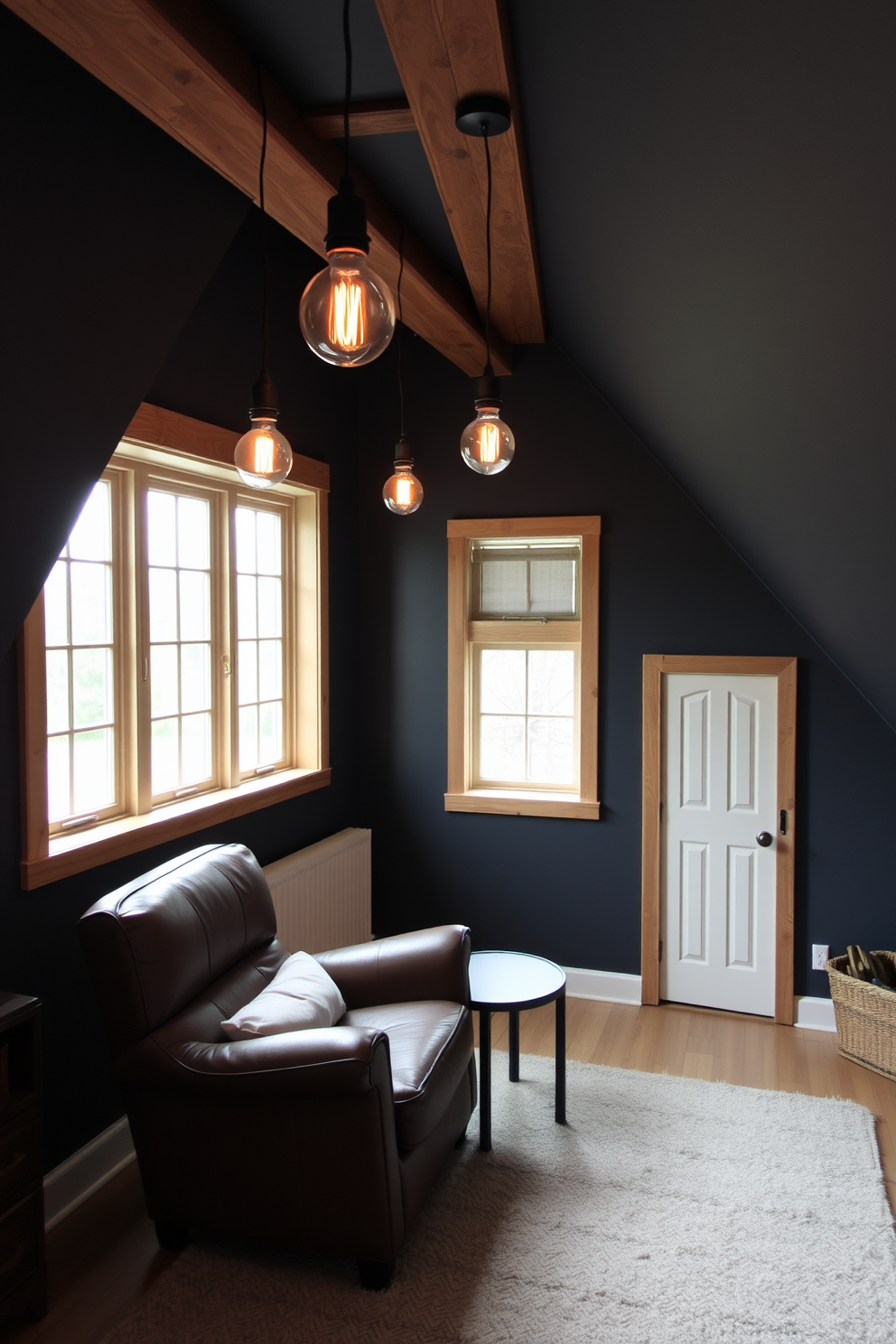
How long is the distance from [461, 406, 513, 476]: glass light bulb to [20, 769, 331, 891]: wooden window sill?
163cm

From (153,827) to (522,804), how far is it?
190 centimetres

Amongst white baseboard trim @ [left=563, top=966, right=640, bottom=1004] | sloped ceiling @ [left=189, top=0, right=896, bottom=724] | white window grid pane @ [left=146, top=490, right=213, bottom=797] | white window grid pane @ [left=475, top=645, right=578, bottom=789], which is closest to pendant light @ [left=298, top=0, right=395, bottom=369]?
sloped ceiling @ [left=189, top=0, right=896, bottom=724]

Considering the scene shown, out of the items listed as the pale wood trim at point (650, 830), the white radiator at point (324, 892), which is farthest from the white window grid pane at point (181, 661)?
the pale wood trim at point (650, 830)

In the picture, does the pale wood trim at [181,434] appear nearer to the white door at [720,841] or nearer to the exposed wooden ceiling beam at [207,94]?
the exposed wooden ceiling beam at [207,94]

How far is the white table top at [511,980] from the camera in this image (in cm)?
303

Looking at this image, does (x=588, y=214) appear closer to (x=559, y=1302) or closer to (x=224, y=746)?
(x=224, y=746)

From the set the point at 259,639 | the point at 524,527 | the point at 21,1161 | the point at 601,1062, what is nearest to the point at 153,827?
the point at 21,1161

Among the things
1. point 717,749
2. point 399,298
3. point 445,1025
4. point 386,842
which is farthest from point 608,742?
point 399,298

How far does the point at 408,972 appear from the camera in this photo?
3.04 meters

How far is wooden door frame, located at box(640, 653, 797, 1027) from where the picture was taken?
4.02 meters

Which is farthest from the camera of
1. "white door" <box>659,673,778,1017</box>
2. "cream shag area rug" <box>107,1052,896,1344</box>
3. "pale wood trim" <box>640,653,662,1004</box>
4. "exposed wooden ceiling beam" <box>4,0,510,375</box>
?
"pale wood trim" <box>640,653,662,1004</box>

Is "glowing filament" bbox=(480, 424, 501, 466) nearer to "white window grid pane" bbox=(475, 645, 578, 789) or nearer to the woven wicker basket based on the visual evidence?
"white window grid pane" bbox=(475, 645, 578, 789)

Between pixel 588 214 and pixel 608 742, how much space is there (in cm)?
253

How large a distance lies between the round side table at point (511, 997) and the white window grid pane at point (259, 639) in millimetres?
1338
